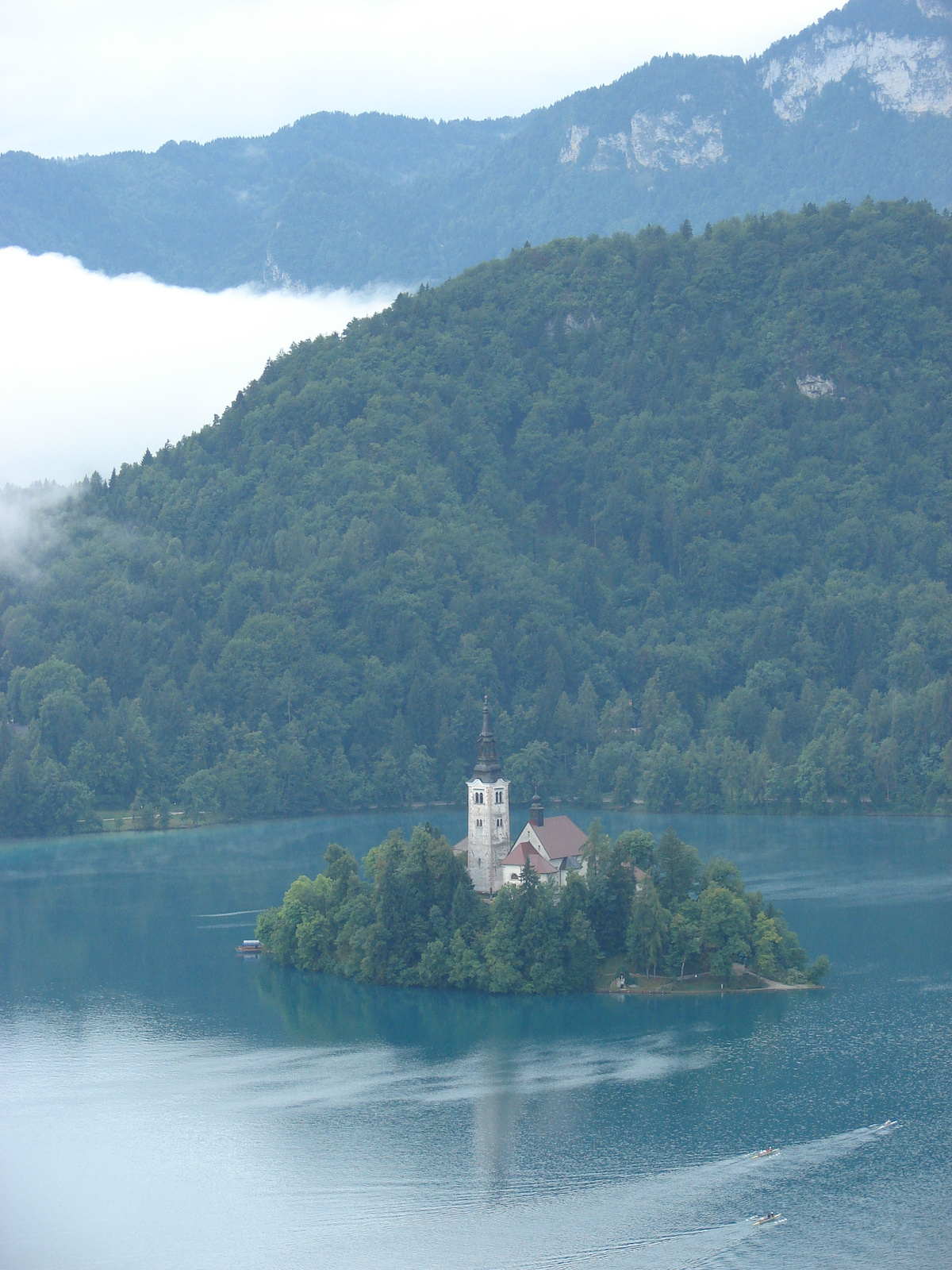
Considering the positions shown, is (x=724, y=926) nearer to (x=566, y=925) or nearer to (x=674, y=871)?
(x=674, y=871)

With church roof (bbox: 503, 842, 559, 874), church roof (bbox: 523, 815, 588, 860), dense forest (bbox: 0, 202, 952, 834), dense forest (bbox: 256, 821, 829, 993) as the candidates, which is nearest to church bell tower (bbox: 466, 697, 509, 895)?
church roof (bbox: 503, 842, 559, 874)

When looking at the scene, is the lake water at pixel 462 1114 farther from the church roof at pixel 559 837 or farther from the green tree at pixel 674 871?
the church roof at pixel 559 837

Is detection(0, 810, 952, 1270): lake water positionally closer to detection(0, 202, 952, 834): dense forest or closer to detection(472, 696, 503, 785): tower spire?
detection(472, 696, 503, 785): tower spire

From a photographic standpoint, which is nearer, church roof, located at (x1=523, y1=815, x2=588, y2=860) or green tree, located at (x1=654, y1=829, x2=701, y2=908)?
green tree, located at (x1=654, y1=829, x2=701, y2=908)

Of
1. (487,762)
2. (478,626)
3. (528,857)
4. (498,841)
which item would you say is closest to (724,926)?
(528,857)

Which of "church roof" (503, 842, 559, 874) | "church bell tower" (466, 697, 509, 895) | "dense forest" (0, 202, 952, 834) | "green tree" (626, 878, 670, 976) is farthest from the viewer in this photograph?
"dense forest" (0, 202, 952, 834)

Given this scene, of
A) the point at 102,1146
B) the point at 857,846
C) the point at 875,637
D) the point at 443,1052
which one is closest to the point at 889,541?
the point at 875,637

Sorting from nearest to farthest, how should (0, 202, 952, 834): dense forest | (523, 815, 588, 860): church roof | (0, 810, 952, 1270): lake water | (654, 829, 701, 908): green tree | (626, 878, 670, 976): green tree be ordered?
(0, 810, 952, 1270): lake water
(626, 878, 670, 976): green tree
(654, 829, 701, 908): green tree
(523, 815, 588, 860): church roof
(0, 202, 952, 834): dense forest
